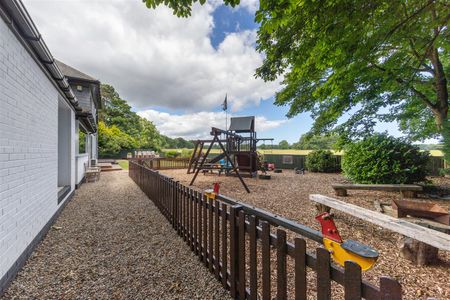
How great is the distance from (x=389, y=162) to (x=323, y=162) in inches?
311

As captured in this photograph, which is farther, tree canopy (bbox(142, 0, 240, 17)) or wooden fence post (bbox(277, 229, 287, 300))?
tree canopy (bbox(142, 0, 240, 17))

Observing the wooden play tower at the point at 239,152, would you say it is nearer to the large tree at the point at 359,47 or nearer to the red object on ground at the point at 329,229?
the large tree at the point at 359,47

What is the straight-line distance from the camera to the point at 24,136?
2.85 m

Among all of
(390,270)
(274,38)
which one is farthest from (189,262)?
(274,38)

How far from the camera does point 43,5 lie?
4.59 meters

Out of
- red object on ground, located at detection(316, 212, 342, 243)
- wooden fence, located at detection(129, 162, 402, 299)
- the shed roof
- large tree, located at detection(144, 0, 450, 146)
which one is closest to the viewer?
wooden fence, located at detection(129, 162, 402, 299)

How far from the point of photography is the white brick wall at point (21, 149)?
227cm

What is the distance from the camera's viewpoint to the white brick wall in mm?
2268

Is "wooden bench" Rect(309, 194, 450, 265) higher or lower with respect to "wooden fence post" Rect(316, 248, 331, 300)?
lower

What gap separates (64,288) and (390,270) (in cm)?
390

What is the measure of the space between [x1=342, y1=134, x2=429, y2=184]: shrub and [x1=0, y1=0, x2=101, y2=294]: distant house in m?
8.71

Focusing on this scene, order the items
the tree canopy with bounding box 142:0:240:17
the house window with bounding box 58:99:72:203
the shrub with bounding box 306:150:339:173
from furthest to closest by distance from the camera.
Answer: the shrub with bounding box 306:150:339:173, the house window with bounding box 58:99:72:203, the tree canopy with bounding box 142:0:240:17

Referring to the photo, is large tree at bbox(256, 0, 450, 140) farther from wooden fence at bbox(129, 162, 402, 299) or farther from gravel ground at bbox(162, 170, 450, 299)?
gravel ground at bbox(162, 170, 450, 299)


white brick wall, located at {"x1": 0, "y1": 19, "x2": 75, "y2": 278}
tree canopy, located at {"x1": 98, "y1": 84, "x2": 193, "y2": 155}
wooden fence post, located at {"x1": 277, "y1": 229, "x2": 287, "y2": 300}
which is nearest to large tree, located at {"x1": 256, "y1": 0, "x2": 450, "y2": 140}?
wooden fence post, located at {"x1": 277, "y1": 229, "x2": 287, "y2": 300}
